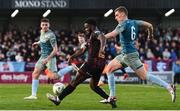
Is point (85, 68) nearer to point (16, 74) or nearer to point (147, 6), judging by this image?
point (16, 74)

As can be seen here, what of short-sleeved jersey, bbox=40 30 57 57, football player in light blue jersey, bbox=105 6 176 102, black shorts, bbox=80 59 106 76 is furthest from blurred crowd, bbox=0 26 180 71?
black shorts, bbox=80 59 106 76

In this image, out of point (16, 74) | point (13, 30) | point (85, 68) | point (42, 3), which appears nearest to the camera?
point (85, 68)

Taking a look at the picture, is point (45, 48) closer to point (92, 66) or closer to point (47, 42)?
point (47, 42)

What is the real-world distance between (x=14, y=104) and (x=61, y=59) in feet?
64.8

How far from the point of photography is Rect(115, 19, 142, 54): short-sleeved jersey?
1586cm

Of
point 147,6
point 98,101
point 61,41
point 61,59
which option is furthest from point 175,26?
point 98,101

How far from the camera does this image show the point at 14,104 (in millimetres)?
16938

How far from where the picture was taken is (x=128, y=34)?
635 inches

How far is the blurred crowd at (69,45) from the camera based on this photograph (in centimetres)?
3722

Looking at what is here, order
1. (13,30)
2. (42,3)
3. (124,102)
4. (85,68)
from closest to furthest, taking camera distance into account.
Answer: (85,68), (124,102), (42,3), (13,30)

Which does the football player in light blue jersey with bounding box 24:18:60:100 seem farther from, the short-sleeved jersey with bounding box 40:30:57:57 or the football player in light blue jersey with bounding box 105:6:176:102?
the football player in light blue jersey with bounding box 105:6:176:102

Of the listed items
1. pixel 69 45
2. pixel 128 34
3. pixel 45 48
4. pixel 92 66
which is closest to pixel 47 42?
pixel 45 48

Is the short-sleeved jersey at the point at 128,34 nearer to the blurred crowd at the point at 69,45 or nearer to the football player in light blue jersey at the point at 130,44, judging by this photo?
the football player in light blue jersey at the point at 130,44

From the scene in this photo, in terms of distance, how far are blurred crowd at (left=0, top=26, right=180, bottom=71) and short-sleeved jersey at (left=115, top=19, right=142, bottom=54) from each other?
1823 centimetres
